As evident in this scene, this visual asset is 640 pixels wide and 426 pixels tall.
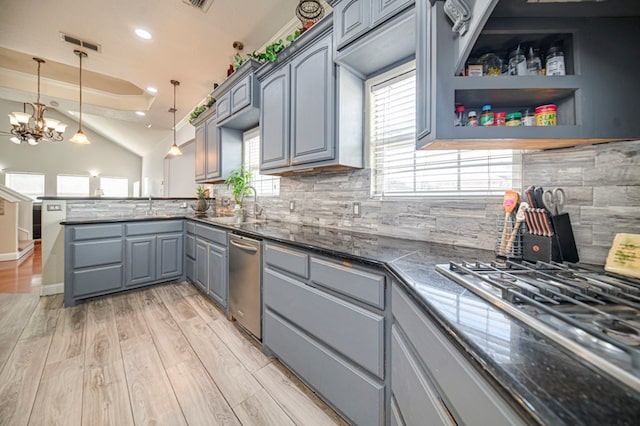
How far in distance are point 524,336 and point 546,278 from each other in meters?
0.43

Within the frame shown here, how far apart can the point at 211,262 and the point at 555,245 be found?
8.80 feet

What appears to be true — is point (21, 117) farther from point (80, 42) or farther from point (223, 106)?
point (223, 106)

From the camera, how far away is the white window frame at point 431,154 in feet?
4.17

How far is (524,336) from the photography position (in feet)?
1.62

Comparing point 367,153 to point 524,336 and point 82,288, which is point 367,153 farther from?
point 82,288

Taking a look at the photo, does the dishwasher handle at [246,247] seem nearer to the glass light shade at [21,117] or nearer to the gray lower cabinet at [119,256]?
the gray lower cabinet at [119,256]

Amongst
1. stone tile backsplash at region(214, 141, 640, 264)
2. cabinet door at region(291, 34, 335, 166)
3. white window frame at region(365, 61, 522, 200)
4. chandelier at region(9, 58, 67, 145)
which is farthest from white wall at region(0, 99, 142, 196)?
white window frame at region(365, 61, 522, 200)

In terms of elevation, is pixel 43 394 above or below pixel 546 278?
below

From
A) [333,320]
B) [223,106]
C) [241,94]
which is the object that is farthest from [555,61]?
[223,106]

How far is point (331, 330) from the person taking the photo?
4.29 ft

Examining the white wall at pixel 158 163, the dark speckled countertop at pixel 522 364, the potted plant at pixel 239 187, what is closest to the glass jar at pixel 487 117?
the dark speckled countertop at pixel 522 364

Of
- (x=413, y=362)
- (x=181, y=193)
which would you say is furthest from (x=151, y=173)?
(x=413, y=362)

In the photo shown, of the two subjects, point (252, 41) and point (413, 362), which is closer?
point (413, 362)

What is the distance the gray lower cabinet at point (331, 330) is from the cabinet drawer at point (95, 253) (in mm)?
2331
